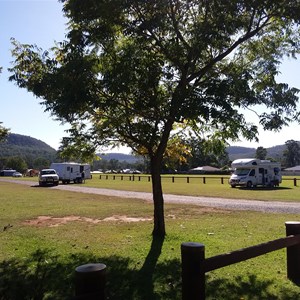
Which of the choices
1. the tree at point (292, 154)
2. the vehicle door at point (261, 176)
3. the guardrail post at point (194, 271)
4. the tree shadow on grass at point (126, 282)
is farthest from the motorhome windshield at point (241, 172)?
the tree at point (292, 154)

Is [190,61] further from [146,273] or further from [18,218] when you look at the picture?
[18,218]

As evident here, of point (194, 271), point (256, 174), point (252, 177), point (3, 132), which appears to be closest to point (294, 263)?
point (194, 271)

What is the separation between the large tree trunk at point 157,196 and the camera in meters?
9.59

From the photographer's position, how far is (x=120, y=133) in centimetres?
957

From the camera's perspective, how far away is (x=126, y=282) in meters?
6.02

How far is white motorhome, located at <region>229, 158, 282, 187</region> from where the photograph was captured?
35219 mm

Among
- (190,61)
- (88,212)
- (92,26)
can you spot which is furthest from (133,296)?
(88,212)

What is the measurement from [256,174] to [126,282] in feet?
102

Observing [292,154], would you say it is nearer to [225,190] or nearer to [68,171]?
[68,171]

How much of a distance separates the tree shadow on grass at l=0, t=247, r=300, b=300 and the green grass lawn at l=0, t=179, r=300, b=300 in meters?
0.01

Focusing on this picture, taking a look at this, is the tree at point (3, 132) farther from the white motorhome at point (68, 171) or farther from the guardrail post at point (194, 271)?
the white motorhome at point (68, 171)

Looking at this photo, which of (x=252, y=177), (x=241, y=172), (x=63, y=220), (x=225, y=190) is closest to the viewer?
(x=63, y=220)

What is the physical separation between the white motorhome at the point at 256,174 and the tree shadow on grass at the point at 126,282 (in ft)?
95.1

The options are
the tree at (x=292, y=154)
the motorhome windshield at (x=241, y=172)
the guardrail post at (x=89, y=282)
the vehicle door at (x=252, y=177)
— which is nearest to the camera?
the guardrail post at (x=89, y=282)
